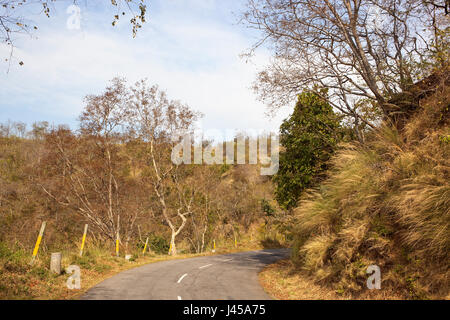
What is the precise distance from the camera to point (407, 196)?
7473 millimetres

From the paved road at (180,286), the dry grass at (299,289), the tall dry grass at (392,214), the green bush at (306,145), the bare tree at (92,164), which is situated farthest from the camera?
the bare tree at (92,164)

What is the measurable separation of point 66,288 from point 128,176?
18587mm

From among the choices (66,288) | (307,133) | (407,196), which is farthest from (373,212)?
(66,288)

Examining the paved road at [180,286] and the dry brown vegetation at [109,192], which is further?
the dry brown vegetation at [109,192]

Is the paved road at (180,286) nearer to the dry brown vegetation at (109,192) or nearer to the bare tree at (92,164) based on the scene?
the dry brown vegetation at (109,192)

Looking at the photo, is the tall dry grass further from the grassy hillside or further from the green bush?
the green bush

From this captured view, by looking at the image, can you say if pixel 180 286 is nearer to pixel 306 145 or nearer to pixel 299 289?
pixel 299 289

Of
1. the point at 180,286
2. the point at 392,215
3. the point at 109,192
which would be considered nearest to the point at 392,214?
the point at 392,215

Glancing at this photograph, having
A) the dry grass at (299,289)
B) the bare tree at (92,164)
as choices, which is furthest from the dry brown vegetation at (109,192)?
the dry grass at (299,289)

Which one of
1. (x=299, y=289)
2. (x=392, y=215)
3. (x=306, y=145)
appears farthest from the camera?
(x=306, y=145)

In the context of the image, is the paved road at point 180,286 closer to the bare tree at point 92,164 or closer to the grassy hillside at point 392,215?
the grassy hillside at point 392,215

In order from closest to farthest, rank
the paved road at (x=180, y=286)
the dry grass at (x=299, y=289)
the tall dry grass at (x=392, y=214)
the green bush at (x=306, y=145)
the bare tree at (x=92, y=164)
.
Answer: the tall dry grass at (x=392, y=214) → the dry grass at (x=299, y=289) → the paved road at (x=180, y=286) → the green bush at (x=306, y=145) → the bare tree at (x=92, y=164)

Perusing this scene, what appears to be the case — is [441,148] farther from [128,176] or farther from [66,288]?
[128,176]

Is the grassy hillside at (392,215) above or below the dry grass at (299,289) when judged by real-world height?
above
